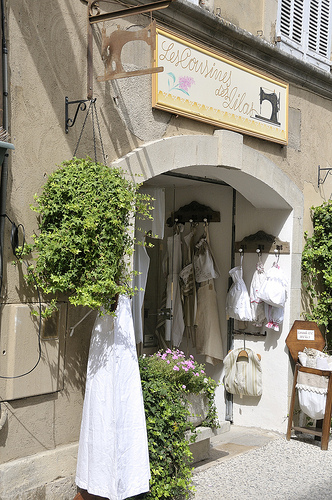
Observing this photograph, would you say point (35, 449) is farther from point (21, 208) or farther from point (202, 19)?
point (202, 19)

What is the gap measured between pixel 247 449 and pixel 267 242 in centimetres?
225

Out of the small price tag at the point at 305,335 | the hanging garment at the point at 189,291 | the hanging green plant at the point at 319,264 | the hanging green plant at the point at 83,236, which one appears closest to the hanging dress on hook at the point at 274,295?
the small price tag at the point at 305,335

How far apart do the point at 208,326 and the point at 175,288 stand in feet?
1.92

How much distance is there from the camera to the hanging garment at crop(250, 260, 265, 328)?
271 inches

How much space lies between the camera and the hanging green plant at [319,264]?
23.1 feet

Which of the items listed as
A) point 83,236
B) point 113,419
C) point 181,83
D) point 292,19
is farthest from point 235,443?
point 292,19

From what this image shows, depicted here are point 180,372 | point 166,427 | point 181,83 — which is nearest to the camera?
point 166,427

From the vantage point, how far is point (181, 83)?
5.32 meters

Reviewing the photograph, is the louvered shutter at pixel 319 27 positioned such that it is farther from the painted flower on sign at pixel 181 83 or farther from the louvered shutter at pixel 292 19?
the painted flower on sign at pixel 181 83

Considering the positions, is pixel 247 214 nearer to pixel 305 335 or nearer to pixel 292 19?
pixel 305 335

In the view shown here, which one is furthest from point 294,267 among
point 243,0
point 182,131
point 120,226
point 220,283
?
point 120,226

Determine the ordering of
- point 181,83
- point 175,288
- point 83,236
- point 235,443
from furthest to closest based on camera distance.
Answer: point 175,288 → point 235,443 → point 181,83 → point 83,236

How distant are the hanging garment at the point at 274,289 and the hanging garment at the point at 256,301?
0.12m

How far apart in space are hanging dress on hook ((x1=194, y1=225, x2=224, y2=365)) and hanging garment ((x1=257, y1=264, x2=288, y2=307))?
655 mm
